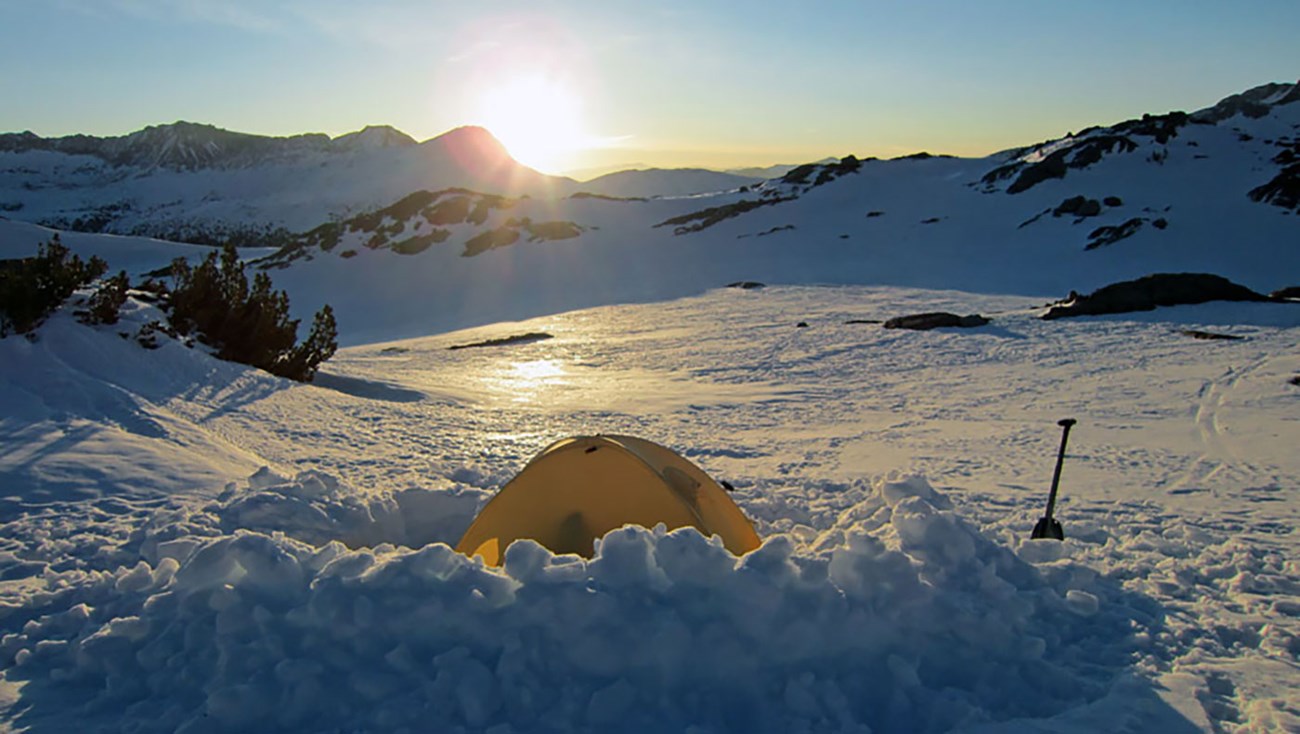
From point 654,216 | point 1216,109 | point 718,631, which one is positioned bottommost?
point 718,631

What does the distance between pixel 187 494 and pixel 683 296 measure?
2612 centimetres

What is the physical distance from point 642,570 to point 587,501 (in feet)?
5.53

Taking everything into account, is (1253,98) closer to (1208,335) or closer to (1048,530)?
(1208,335)

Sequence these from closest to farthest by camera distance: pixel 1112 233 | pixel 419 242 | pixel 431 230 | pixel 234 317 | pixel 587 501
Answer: pixel 587 501 < pixel 234 317 < pixel 1112 233 < pixel 419 242 < pixel 431 230

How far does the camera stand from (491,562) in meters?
4.72

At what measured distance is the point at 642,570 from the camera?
3.20 m

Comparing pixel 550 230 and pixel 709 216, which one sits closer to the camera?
pixel 550 230

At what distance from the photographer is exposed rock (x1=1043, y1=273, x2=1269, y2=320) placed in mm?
17938

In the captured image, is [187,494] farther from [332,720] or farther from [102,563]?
[332,720]

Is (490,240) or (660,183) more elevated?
(660,183)

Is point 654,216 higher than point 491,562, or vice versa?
point 654,216

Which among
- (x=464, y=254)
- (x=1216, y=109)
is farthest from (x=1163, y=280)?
(x=1216, y=109)

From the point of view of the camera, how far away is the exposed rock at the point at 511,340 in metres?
21.4

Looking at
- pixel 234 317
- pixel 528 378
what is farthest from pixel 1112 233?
pixel 234 317
